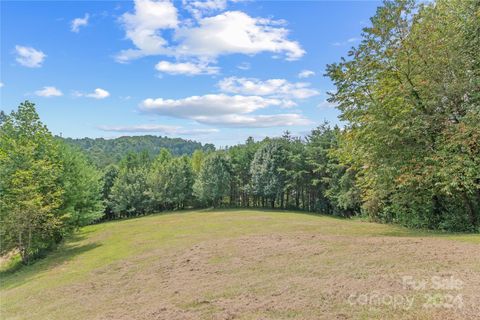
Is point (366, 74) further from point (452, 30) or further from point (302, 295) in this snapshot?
point (302, 295)

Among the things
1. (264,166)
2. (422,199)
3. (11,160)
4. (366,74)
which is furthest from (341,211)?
(11,160)

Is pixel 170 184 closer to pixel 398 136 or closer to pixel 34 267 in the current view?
pixel 34 267

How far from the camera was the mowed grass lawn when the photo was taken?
6068mm

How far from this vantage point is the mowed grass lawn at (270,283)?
19.9ft

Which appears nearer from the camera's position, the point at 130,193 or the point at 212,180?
the point at 212,180

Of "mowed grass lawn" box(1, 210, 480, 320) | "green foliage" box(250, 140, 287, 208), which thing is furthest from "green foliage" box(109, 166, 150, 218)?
"mowed grass lawn" box(1, 210, 480, 320)

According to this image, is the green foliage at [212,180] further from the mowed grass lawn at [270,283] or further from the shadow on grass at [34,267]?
the mowed grass lawn at [270,283]

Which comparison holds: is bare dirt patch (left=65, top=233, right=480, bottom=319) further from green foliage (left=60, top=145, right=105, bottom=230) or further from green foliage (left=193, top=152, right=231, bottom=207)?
green foliage (left=193, top=152, right=231, bottom=207)

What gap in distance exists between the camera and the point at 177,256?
14.1m

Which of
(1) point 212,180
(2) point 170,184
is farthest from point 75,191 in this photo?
(2) point 170,184

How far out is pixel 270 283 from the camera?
843 cm

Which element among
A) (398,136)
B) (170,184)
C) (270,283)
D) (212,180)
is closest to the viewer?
(270,283)

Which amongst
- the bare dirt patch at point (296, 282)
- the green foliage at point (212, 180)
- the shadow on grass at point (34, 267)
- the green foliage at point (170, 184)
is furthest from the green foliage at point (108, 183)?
the bare dirt patch at point (296, 282)

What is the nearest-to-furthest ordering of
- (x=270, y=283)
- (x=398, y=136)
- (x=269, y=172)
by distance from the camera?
(x=270, y=283)
(x=398, y=136)
(x=269, y=172)
